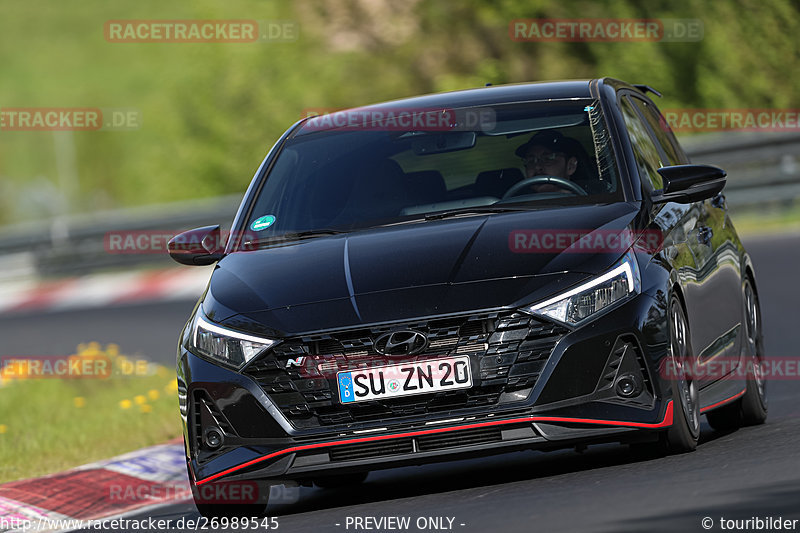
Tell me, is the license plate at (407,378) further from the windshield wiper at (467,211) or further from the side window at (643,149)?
the side window at (643,149)

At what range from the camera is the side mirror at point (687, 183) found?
7148mm

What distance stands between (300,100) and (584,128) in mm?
39211

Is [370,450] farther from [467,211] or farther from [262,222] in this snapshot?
[262,222]

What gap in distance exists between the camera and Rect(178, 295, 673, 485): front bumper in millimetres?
6215

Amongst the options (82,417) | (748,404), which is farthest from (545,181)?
(82,417)

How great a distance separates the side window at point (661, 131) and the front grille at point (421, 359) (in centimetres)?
262

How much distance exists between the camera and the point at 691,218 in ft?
25.1

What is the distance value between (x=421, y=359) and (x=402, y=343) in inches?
3.6

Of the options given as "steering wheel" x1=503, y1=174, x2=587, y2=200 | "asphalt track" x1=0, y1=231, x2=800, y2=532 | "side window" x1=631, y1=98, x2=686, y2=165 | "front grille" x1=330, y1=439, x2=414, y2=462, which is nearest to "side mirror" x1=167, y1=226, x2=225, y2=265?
"asphalt track" x1=0, y1=231, x2=800, y2=532

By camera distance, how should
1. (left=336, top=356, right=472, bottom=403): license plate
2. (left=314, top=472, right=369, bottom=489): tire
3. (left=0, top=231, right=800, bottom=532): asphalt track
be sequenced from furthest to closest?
(left=314, top=472, right=369, bottom=489): tire < (left=336, top=356, right=472, bottom=403): license plate < (left=0, top=231, right=800, bottom=532): asphalt track

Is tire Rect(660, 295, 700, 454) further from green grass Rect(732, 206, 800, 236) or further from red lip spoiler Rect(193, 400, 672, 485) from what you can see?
green grass Rect(732, 206, 800, 236)

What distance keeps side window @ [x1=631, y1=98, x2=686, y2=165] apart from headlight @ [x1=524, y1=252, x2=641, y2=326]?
225 centimetres

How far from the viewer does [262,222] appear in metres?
7.64

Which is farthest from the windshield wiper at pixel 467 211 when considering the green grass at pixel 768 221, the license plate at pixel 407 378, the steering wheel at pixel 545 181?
the green grass at pixel 768 221
